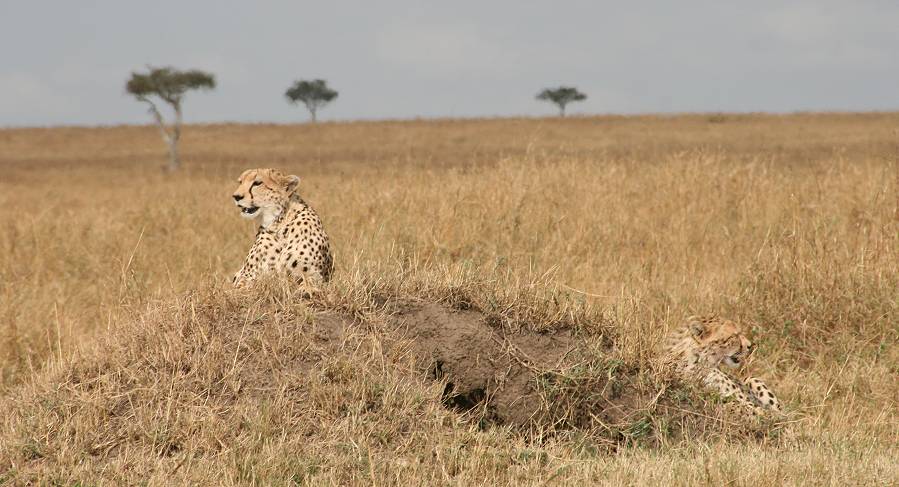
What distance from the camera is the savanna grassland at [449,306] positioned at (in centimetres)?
404

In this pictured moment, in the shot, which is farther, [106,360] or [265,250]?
[265,250]

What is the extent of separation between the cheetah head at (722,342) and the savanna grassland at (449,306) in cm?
29

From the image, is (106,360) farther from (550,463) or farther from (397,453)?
(550,463)

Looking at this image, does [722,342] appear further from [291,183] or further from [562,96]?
[562,96]

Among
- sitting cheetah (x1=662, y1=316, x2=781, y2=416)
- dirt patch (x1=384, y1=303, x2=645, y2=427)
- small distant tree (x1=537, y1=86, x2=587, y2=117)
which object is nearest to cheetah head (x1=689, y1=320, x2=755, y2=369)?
sitting cheetah (x1=662, y1=316, x2=781, y2=416)

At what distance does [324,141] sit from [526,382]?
33928mm

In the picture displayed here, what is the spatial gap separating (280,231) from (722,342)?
2548 mm

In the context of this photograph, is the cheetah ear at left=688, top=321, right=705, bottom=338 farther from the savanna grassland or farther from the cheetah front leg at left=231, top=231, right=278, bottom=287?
the cheetah front leg at left=231, top=231, right=278, bottom=287

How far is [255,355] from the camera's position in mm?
4438

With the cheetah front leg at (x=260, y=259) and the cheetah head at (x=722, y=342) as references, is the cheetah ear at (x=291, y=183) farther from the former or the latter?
the cheetah head at (x=722, y=342)

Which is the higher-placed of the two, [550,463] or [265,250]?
[265,250]

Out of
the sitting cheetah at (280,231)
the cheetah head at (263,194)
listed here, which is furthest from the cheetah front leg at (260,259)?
the cheetah head at (263,194)

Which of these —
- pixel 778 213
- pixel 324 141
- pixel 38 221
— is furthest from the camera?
pixel 324 141

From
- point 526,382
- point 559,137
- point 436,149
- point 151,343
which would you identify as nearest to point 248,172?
point 151,343
